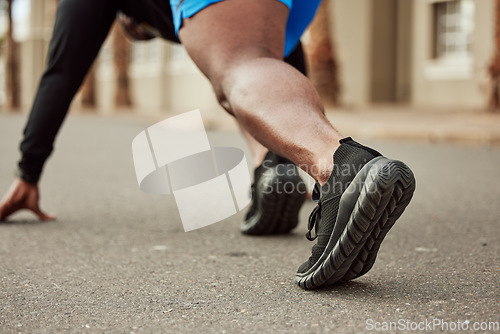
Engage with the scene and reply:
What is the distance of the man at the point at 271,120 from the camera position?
1594 mm

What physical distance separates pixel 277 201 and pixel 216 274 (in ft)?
1.66

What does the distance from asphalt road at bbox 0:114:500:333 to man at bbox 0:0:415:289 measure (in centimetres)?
14

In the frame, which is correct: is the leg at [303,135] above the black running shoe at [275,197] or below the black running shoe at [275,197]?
above

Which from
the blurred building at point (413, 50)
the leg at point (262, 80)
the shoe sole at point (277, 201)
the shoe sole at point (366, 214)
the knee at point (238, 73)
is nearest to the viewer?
the shoe sole at point (366, 214)

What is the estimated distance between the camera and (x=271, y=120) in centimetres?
178

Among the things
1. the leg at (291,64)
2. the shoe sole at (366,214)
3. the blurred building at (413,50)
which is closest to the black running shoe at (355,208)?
the shoe sole at (366,214)

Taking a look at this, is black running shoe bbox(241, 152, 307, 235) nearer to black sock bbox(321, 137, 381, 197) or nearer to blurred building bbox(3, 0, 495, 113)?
black sock bbox(321, 137, 381, 197)

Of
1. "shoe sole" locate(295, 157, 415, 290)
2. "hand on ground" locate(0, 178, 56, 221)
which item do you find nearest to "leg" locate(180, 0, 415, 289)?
"shoe sole" locate(295, 157, 415, 290)

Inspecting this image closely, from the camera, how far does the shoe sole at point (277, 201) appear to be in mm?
2414

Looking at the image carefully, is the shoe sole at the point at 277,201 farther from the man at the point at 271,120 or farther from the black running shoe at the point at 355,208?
the black running shoe at the point at 355,208

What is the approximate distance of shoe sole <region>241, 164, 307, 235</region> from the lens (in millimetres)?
2414

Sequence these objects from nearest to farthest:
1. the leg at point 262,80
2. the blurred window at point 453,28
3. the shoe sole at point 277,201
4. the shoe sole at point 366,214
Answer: the shoe sole at point 366,214
the leg at point 262,80
the shoe sole at point 277,201
the blurred window at point 453,28

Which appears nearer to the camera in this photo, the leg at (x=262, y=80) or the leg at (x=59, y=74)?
the leg at (x=262, y=80)

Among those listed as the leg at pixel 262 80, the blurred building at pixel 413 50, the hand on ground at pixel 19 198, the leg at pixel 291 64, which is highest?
the leg at pixel 262 80
